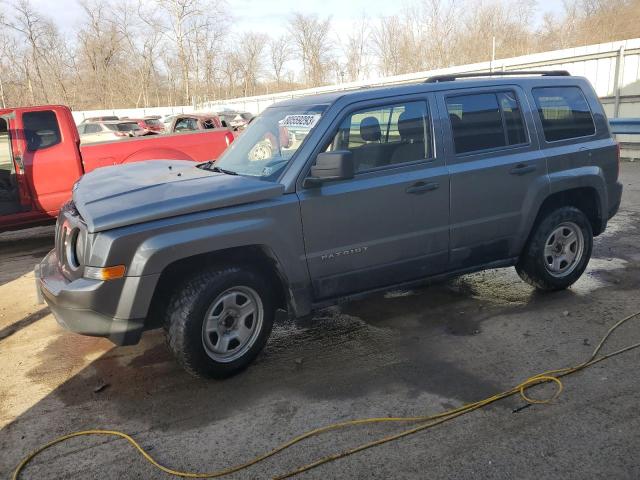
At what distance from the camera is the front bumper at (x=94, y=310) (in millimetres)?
3244

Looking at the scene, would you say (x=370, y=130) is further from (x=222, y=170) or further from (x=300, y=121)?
(x=222, y=170)

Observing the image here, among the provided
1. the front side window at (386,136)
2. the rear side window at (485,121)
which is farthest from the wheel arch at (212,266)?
the rear side window at (485,121)

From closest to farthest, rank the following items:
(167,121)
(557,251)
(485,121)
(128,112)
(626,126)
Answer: (485,121) < (557,251) < (626,126) < (167,121) < (128,112)

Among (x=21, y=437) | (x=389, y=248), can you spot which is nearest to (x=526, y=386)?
(x=389, y=248)

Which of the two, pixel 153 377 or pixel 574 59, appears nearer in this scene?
pixel 153 377

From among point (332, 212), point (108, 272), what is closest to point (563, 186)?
point (332, 212)

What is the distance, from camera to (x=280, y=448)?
294cm

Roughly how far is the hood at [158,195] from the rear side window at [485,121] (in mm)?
1620

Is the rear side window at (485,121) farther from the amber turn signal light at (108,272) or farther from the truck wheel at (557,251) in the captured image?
the amber turn signal light at (108,272)

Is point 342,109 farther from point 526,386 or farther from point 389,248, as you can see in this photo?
point 526,386

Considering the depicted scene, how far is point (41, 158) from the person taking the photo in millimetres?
7438

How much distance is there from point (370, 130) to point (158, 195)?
1615 mm

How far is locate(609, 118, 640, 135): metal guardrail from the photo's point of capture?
Answer: 11.6 metres

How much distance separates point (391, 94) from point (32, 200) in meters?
5.62
